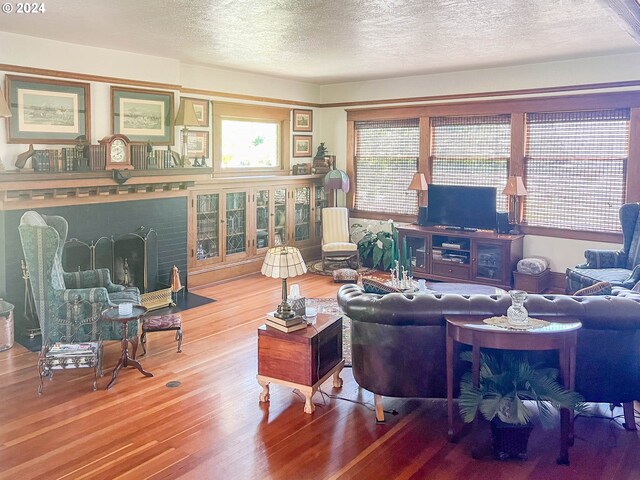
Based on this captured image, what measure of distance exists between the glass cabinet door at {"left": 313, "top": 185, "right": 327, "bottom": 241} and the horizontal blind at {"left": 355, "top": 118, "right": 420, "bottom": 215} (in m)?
0.55

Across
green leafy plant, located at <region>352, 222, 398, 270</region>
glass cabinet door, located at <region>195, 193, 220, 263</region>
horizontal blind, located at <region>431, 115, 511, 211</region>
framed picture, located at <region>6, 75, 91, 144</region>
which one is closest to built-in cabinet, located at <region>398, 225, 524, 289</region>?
green leafy plant, located at <region>352, 222, 398, 270</region>

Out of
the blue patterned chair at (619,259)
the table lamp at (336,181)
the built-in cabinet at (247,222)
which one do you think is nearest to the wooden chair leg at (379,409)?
the blue patterned chair at (619,259)

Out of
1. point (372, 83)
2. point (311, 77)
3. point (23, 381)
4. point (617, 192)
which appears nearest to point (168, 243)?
point (23, 381)

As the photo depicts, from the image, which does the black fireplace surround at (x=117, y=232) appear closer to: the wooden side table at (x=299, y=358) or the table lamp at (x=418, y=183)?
the wooden side table at (x=299, y=358)

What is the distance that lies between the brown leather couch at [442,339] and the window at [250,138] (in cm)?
453

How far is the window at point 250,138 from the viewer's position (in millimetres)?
7633

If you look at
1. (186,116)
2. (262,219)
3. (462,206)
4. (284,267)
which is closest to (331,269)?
(262,219)

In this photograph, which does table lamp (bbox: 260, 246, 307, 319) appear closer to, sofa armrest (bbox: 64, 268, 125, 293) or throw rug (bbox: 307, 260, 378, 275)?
sofa armrest (bbox: 64, 268, 125, 293)

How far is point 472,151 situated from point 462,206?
82cm

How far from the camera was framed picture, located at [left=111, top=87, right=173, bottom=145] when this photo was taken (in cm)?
617

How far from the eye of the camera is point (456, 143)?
783 cm

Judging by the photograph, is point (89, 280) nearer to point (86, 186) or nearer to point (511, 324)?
point (86, 186)

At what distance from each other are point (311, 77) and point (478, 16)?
3978 millimetres

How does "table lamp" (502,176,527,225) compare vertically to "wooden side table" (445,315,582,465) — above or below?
above
